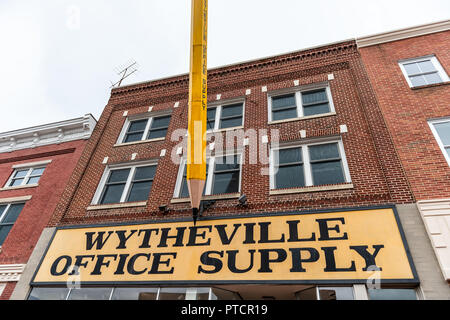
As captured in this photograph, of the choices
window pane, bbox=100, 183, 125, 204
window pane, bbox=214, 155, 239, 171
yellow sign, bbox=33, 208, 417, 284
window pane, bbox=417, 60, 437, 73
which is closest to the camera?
A: yellow sign, bbox=33, 208, 417, 284

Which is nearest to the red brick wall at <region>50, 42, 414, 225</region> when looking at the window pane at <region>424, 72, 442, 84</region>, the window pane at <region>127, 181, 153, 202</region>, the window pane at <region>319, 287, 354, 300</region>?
the window pane at <region>127, 181, 153, 202</region>

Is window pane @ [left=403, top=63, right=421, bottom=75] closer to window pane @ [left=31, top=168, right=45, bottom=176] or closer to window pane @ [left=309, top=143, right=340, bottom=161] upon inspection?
window pane @ [left=309, top=143, right=340, bottom=161]

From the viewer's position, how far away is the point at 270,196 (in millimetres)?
9281

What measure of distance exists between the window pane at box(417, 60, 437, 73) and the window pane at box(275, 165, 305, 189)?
6688mm

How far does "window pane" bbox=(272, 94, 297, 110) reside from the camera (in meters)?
12.2

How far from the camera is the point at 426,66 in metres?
11.1

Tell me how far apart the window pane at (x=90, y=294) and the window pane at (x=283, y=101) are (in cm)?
967

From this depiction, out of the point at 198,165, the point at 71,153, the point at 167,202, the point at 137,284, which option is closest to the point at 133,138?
the point at 71,153

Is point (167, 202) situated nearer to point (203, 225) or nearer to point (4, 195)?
point (203, 225)

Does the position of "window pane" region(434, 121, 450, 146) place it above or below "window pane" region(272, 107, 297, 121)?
below

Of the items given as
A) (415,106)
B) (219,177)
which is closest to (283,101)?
(219,177)

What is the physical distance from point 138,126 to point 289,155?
27.1 ft

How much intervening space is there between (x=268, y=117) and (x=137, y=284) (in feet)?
26.5

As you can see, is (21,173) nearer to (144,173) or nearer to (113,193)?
(113,193)
